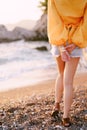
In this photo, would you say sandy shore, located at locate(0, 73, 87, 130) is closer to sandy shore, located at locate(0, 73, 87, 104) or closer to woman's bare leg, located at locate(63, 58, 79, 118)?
sandy shore, located at locate(0, 73, 87, 104)

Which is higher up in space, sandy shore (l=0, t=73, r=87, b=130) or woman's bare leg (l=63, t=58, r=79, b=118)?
woman's bare leg (l=63, t=58, r=79, b=118)

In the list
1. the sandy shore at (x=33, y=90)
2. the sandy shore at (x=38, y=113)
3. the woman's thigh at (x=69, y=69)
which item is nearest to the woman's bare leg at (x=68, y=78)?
the woman's thigh at (x=69, y=69)

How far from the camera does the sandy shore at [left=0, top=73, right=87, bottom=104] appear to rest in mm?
6527

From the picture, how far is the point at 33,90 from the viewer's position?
6.95 metres

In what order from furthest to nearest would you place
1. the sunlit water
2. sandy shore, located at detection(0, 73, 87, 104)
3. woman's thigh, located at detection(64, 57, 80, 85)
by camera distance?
1. the sunlit water
2. sandy shore, located at detection(0, 73, 87, 104)
3. woman's thigh, located at detection(64, 57, 80, 85)

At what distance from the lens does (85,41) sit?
13.7 ft

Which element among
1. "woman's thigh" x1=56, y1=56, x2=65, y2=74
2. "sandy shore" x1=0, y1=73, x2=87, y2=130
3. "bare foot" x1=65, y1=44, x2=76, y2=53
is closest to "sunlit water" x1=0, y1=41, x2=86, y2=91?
"sandy shore" x1=0, y1=73, x2=87, y2=130

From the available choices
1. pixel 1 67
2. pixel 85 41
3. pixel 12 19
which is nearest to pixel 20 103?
pixel 85 41

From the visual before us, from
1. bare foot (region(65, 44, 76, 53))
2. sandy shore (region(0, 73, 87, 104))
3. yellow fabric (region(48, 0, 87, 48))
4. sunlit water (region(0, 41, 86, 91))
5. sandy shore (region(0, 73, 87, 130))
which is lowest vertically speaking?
sunlit water (region(0, 41, 86, 91))

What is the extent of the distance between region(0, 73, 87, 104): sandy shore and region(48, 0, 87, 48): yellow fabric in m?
2.22

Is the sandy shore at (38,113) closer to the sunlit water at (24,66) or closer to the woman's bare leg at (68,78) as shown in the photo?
the woman's bare leg at (68,78)

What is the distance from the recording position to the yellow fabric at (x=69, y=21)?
4125 millimetres

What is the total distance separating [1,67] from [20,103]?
4297 mm

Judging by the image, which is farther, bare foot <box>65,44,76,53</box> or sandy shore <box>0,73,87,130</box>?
sandy shore <box>0,73,87,130</box>
